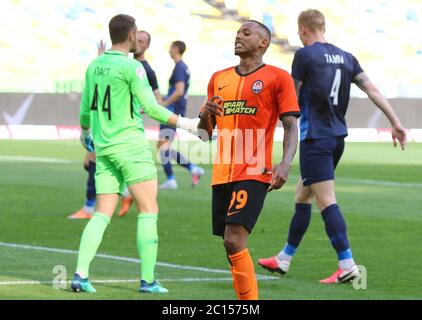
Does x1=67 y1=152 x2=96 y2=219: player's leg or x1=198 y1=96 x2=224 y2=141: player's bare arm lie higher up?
x1=198 y1=96 x2=224 y2=141: player's bare arm

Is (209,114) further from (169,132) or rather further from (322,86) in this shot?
(169,132)

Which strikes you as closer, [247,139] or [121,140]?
[247,139]

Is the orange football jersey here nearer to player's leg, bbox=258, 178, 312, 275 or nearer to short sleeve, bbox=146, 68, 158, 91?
player's leg, bbox=258, 178, 312, 275

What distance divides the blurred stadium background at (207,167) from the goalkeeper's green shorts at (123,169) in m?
0.84

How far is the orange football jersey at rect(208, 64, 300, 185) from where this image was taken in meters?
8.07

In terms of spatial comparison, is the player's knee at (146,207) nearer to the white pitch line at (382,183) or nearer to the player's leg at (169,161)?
the player's leg at (169,161)

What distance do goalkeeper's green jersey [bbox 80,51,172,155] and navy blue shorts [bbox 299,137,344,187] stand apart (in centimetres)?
168

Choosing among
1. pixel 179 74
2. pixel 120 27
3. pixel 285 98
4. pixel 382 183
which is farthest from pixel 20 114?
pixel 285 98

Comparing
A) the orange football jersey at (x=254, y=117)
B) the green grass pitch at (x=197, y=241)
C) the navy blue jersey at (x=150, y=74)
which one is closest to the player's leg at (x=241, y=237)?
the orange football jersey at (x=254, y=117)

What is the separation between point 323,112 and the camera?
10.3 metres

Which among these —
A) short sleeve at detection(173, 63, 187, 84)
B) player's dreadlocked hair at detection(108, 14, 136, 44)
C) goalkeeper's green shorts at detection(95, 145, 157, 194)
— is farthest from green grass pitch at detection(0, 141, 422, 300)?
player's dreadlocked hair at detection(108, 14, 136, 44)

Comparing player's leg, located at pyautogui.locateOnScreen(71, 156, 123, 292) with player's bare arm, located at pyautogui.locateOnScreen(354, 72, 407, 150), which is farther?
player's bare arm, located at pyautogui.locateOnScreen(354, 72, 407, 150)

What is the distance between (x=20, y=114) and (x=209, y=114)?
90.7 feet

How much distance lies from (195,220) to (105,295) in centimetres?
618
